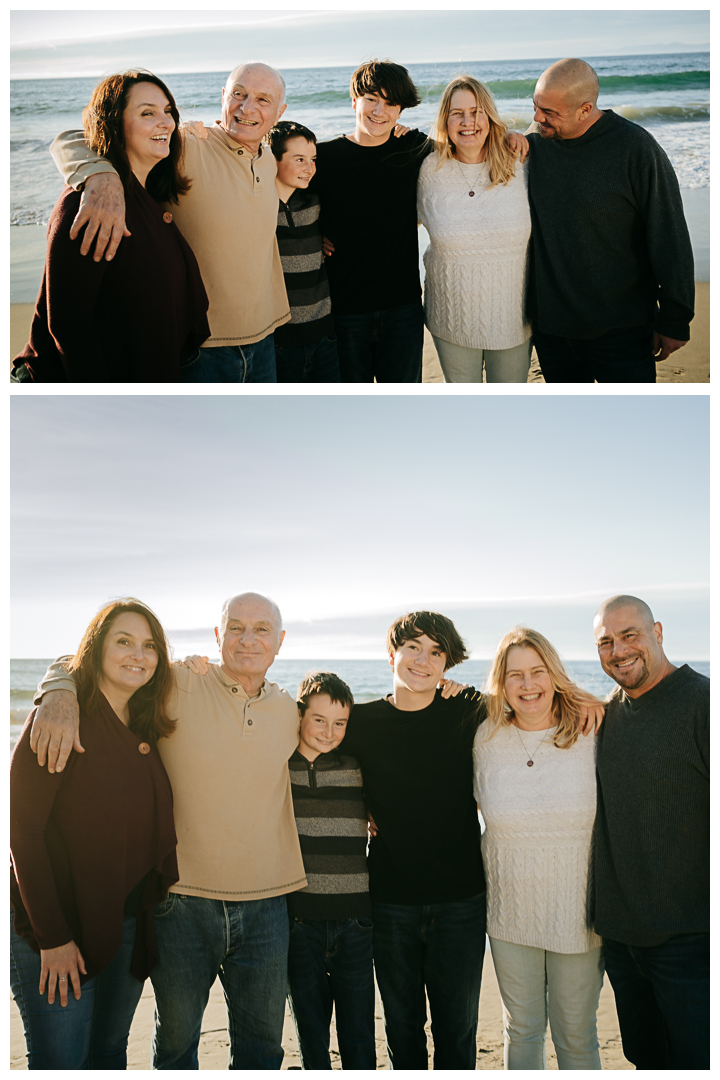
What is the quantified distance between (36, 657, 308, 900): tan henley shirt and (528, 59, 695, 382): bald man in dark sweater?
6.46 feet

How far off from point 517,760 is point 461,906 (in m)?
0.51

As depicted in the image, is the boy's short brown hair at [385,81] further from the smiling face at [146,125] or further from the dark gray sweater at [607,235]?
the smiling face at [146,125]

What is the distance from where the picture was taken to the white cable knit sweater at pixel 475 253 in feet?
9.79

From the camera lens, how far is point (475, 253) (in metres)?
3.03

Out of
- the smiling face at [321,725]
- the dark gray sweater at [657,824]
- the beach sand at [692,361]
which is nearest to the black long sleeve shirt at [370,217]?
the smiling face at [321,725]

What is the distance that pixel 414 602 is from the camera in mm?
15375

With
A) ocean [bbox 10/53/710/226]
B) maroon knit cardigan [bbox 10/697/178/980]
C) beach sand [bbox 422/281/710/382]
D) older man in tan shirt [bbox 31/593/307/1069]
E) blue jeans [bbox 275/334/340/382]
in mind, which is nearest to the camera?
maroon knit cardigan [bbox 10/697/178/980]

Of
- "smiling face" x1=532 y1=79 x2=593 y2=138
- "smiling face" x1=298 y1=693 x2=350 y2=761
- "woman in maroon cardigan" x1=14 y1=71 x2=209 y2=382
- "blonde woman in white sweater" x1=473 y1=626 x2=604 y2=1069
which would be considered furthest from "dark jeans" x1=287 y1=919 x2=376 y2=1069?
"smiling face" x1=532 y1=79 x2=593 y2=138

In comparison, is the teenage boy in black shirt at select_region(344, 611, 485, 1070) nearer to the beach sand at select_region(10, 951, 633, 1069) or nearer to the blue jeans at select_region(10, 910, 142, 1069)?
the blue jeans at select_region(10, 910, 142, 1069)

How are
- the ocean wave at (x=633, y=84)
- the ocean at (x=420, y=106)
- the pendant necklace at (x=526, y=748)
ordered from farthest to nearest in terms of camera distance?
the ocean wave at (x=633, y=84), the ocean at (x=420, y=106), the pendant necklace at (x=526, y=748)

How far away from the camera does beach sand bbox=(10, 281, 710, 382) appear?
6047 millimetres

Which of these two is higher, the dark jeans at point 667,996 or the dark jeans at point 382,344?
the dark jeans at point 382,344

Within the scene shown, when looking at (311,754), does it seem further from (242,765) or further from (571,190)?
(571,190)

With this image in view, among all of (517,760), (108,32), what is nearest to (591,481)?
(108,32)
